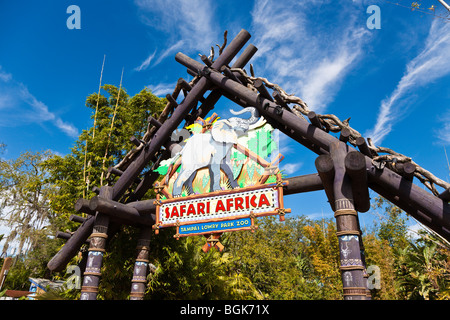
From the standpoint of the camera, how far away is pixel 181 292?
11266 mm

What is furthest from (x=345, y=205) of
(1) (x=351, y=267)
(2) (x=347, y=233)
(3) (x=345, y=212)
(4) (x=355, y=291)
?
(4) (x=355, y=291)

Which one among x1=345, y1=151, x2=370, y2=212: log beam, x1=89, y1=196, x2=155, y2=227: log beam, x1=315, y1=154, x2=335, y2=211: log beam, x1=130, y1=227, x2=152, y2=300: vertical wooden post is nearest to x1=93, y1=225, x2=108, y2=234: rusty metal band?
x1=89, y1=196, x2=155, y2=227: log beam

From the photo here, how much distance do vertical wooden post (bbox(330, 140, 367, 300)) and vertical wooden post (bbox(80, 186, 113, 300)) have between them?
5563 millimetres

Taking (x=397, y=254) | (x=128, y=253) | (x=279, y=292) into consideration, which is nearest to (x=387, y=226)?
(x=397, y=254)

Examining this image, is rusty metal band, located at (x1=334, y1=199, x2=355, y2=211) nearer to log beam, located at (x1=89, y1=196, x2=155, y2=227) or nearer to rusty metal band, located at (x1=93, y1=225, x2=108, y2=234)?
log beam, located at (x1=89, y1=196, x2=155, y2=227)

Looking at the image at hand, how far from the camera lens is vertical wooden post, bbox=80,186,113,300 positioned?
298 inches

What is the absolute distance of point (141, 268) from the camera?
8.64m

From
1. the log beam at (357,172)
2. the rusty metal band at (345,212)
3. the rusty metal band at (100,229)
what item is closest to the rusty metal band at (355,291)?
the rusty metal band at (345,212)

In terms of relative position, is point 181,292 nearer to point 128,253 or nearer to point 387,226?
point 128,253

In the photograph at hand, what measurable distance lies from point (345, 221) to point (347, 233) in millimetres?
197

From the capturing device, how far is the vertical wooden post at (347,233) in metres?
5.10

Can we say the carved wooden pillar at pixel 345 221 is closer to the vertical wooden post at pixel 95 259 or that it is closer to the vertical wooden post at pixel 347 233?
the vertical wooden post at pixel 347 233

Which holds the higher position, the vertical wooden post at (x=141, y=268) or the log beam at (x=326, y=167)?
the log beam at (x=326, y=167)
